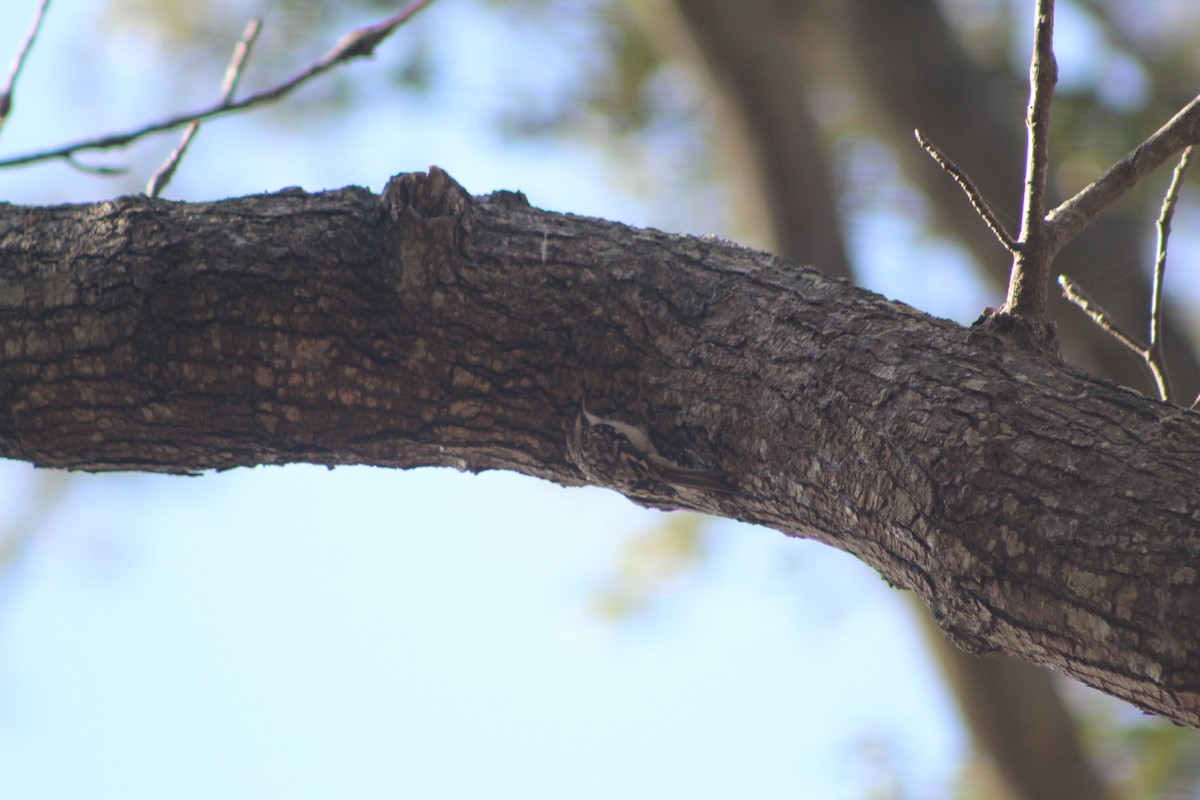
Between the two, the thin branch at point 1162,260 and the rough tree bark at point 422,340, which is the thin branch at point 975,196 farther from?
the thin branch at point 1162,260

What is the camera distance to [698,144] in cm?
431

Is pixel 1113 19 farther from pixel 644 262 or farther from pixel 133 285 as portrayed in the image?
pixel 133 285

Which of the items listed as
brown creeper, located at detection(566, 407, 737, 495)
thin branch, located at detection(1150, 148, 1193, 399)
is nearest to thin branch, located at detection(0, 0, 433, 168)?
brown creeper, located at detection(566, 407, 737, 495)

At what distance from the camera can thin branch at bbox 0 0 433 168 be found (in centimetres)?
92

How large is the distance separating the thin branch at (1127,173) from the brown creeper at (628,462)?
1.51 feet

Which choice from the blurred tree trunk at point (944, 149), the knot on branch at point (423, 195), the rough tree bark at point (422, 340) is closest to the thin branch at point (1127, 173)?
the rough tree bark at point (422, 340)

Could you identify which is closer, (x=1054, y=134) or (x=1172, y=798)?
(x=1172, y=798)

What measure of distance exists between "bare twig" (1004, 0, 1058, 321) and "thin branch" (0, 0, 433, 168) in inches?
24.6

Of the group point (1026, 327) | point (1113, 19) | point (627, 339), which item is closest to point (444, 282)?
point (627, 339)

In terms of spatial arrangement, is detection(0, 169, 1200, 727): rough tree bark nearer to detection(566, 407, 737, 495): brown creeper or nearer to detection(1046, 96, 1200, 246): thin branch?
detection(566, 407, 737, 495): brown creeper

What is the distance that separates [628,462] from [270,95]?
1.81 ft

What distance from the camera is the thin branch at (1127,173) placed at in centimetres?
102

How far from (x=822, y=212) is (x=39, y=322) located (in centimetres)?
218

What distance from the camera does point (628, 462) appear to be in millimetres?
1151
